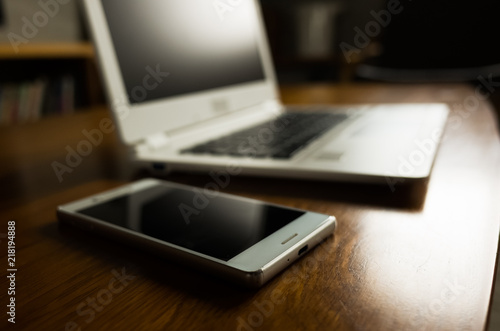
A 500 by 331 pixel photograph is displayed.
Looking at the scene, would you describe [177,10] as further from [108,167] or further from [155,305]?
[155,305]

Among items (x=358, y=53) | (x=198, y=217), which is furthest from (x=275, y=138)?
(x=358, y=53)

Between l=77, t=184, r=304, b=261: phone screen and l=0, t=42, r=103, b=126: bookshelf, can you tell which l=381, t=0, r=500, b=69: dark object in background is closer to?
l=0, t=42, r=103, b=126: bookshelf

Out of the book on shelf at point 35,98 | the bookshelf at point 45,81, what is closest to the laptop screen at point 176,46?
the bookshelf at point 45,81

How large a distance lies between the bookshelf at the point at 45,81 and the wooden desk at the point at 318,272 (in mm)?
1630

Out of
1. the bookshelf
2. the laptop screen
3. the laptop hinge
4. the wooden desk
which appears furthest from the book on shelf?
the wooden desk

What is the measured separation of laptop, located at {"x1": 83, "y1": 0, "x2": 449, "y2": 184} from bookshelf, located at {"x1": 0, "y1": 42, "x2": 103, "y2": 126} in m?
1.32

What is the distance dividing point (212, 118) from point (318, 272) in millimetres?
462

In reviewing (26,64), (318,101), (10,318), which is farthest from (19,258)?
(26,64)

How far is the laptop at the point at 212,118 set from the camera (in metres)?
0.46

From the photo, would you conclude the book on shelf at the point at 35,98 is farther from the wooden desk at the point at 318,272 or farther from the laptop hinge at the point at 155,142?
the wooden desk at the point at 318,272

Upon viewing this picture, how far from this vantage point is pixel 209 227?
31 cm

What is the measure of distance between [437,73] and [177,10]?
1.86m

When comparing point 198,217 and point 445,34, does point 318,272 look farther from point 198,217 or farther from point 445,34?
point 445,34

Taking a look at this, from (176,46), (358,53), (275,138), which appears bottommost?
(358,53)
